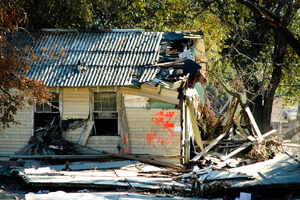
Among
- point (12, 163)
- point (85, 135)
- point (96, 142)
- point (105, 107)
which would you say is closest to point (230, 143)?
point (105, 107)

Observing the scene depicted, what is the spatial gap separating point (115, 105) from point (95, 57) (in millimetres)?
1890

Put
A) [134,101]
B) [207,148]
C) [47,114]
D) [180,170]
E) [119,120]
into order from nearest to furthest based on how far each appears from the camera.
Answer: [180,170] < [134,101] < [119,120] < [47,114] < [207,148]

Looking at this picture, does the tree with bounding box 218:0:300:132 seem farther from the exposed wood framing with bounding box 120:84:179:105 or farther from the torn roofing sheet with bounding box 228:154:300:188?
the exposed wood framing with bounding box 120:84:179:105

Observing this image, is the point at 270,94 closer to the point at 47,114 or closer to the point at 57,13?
the point at 57,13

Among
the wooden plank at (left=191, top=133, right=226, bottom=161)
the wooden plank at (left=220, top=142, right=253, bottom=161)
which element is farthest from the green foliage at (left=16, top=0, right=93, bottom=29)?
the wooden plank at (left=220, top=142, right=253, bottom=161)

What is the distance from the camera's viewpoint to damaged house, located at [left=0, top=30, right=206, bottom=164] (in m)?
13.3

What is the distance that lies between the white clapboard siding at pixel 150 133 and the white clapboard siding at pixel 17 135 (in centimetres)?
353

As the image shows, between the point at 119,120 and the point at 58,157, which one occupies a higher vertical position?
the point at 119,120

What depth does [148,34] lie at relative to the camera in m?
15.0

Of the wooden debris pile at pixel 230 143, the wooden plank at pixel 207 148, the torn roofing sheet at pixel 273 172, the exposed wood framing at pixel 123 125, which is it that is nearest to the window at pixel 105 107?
the exposed wood framing at pixel 123 125

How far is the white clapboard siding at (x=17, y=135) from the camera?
13.8 metres

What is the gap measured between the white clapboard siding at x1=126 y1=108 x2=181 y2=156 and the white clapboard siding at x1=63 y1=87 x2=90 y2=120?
149 centimetres

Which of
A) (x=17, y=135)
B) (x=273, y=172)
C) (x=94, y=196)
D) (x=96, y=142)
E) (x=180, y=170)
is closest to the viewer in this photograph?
(x=94, y=196)

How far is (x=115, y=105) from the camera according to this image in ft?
44.9
